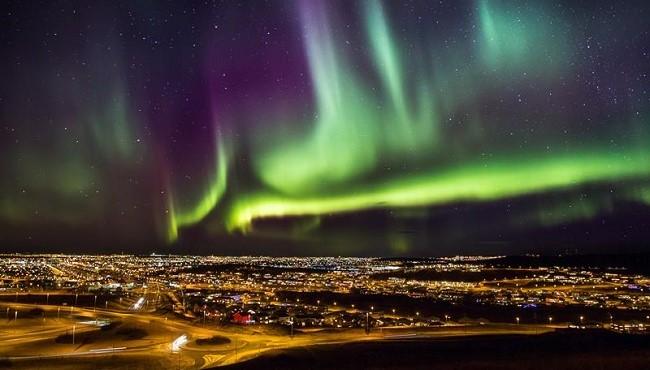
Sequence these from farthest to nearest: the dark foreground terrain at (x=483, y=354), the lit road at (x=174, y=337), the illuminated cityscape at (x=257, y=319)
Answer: the illuminated cityscape at (x=257, y=319) < the lit road at (x=174, y=337) < the dark foreground terrain at (x=483, y=354)

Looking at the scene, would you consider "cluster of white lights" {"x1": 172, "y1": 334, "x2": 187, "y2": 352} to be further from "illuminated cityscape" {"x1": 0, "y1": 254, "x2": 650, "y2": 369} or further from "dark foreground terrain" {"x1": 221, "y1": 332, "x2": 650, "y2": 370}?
"dark foreground terrain" {"x1": 221, "y1": 332, "x2": 650, "y2": 370}

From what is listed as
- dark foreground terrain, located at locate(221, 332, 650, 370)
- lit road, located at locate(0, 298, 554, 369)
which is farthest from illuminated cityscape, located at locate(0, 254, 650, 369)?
dark foreground terrain, located at locate(221, 332, 650, 370)

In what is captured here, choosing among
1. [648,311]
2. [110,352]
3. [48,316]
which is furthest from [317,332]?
[648,311]

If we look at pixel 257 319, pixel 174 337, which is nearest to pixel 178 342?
pixel 174 337

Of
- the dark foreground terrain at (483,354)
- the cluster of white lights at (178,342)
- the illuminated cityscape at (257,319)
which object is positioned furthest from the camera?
the illuminated cityscape at (257,319)

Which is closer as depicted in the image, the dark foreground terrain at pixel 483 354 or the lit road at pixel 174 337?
the dark foreground terrain at pixel 483 354

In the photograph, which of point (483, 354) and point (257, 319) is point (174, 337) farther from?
point (483, 354)

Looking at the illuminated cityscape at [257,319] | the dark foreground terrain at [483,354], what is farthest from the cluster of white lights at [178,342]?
the dark foreground terrain at [483,354]

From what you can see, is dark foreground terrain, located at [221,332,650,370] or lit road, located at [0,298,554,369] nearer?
dark foreground terrain, located at [221,332,650,370]

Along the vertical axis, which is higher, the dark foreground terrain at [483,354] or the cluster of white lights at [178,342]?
the cluster of white lights at [178,342]

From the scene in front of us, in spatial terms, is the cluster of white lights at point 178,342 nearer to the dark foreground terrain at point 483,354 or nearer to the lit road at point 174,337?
the lit road at point 174,337
